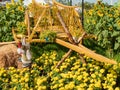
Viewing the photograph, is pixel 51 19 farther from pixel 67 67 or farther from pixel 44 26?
pixel 67 67

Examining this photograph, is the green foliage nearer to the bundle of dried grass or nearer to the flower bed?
the flower bed

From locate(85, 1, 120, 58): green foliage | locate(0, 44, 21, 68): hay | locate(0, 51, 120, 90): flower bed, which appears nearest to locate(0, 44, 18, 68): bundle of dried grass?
locate(0, 44, 21, 68): hay

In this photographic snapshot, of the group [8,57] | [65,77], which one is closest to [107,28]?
[8,57]

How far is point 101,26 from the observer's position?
286 inches

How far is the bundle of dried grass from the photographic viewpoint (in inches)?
237

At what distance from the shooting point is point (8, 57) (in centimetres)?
609

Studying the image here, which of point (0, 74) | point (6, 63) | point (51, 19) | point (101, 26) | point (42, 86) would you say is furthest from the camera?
point (101, 26)

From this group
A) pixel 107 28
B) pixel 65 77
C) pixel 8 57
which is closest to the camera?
pixel 65 77

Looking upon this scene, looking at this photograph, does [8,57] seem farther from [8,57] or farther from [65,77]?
[65,77]

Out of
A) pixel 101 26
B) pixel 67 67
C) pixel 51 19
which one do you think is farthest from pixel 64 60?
pixel 101 26

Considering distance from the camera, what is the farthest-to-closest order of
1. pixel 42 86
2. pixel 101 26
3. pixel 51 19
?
pixel 101 26 → pixel 51 19 → pixel 42 86

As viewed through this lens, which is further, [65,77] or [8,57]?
[8,57]

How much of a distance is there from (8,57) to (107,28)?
2.24m

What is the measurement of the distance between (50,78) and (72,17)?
2182 millimetres
